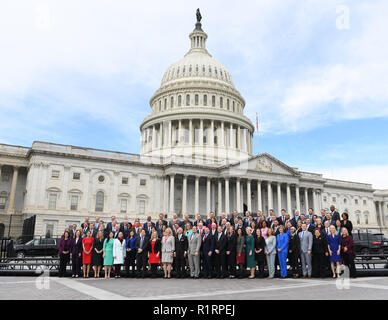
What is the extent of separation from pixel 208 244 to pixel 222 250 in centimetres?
69

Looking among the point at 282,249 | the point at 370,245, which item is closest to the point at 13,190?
the point at 282,249

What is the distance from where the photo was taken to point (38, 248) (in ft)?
86.8

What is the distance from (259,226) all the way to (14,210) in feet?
150

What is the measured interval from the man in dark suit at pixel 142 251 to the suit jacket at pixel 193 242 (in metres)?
1.97

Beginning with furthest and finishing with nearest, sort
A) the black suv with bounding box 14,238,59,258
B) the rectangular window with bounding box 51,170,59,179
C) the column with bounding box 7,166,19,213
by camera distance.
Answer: the column with bounding box 7,166,19,213 → the rectangular window with bounding box 51,170,59,179 → the black suv with bounding box 14,238,59,258

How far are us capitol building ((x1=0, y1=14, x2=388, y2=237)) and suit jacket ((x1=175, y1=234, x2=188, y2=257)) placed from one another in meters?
36.3

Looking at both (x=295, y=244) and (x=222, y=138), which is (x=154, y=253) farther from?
(x=222, y=138)

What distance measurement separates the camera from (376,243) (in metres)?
26.5

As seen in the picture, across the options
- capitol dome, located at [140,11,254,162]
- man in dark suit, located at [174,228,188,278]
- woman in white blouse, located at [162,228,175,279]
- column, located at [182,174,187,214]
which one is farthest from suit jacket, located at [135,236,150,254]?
capitol dome, located at [140,11,254,162]

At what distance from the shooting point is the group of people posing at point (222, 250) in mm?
14242

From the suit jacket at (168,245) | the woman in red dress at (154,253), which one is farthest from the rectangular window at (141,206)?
the suit jacket at (168,245)

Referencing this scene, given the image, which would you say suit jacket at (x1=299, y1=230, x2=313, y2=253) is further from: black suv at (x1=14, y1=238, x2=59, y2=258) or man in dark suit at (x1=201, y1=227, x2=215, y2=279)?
black suv at (x1=14, y1=238, x2=59, y2=258)

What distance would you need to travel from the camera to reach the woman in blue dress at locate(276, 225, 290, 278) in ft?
46.8
